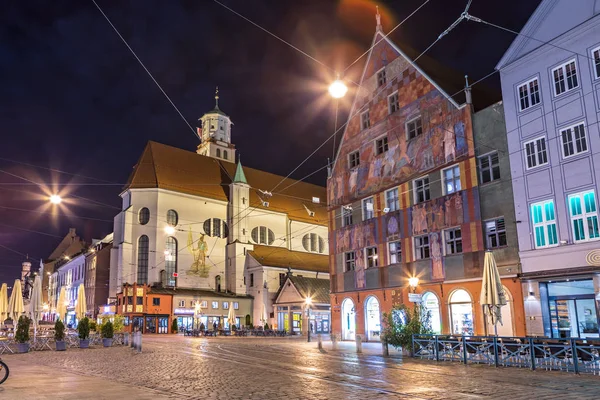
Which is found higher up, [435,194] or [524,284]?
[435,194]

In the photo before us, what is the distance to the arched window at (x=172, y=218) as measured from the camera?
66000 mm

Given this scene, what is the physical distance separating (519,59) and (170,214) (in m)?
49.7

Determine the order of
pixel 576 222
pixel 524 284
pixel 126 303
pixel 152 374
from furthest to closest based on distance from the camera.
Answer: pixel 126 303, pixel 524 284, pixel 576 222, pixel 152 374

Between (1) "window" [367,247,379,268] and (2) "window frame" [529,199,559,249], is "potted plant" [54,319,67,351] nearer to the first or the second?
(1) "window" [367,247,379,268]

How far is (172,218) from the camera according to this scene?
66438 mm

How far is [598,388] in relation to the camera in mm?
12094

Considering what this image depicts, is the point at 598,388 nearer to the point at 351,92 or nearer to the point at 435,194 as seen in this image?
the point at 435,194

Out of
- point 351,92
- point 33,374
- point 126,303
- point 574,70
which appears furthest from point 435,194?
point 126,303

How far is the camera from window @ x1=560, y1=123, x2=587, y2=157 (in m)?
22.7

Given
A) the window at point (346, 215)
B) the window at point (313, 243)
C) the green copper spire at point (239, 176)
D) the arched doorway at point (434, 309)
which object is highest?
the green copper spire at point (239, 176)

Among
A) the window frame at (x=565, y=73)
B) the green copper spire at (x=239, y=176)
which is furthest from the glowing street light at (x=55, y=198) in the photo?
the green copper spire at (x=239, y=176)

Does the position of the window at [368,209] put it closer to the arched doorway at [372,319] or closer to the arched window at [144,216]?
the arched doorway at [372,319]

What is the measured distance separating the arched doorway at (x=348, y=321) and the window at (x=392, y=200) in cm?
768

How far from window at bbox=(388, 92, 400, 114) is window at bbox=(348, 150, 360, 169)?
167 inches
